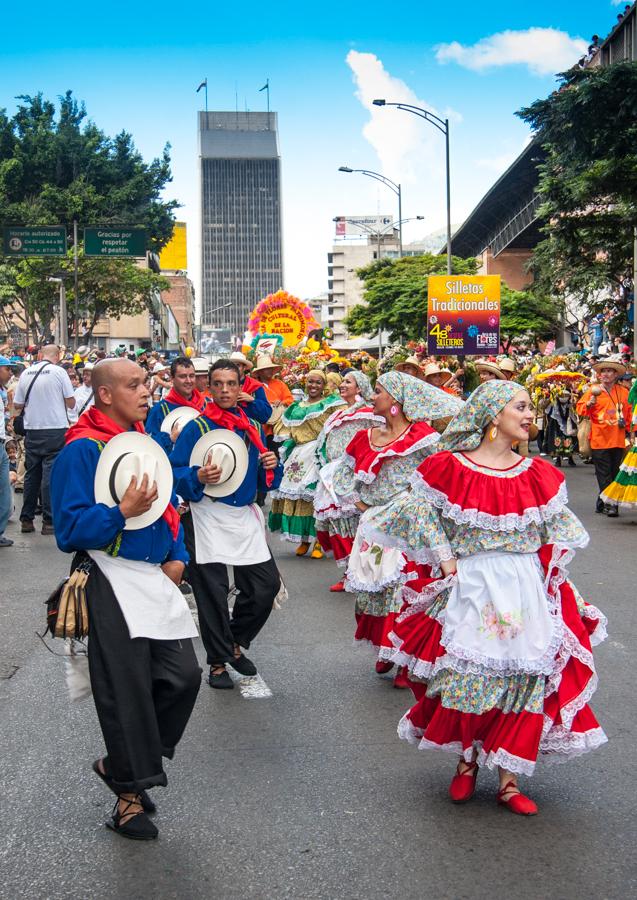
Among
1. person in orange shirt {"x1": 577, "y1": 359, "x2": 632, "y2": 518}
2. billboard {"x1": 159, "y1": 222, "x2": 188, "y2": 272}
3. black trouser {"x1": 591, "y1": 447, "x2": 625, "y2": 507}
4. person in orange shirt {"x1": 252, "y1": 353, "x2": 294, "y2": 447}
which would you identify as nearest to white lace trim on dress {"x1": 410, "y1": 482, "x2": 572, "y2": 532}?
person in orange shirt {"x1": 252, "y1": 353, "x2": 294, "y2": 447}

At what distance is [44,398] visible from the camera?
13078 millimetres

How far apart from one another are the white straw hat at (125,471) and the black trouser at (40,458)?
895 centimetres

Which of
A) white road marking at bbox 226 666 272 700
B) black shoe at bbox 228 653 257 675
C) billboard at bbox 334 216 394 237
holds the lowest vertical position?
white road marking at bbox 226 666 272 700

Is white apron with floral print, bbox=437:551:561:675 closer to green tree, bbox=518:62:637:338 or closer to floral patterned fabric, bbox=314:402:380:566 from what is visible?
floral patterned fabric, bbox=314:402:380:566

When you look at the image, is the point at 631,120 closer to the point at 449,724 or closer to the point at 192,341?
the point at 449,724

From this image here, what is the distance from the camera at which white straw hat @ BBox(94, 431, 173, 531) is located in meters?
4.28

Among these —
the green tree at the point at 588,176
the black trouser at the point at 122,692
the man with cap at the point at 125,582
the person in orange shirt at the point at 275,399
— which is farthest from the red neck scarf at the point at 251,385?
the green tree at the point at 588,176

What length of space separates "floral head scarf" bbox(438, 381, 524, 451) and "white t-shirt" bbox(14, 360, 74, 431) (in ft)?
29.2

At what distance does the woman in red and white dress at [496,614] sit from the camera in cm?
448

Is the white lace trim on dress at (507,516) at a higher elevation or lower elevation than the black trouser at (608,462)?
higher

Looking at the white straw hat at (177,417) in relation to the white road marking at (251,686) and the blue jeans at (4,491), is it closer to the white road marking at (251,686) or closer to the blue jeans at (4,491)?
the white road marking at (251,686)

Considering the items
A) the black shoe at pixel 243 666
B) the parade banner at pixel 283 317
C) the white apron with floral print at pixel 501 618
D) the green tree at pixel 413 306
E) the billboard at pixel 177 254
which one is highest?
the billboard at pixel 177 254

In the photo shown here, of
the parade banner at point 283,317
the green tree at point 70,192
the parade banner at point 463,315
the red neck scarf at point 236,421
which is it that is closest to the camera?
the red neck scarf at point 236,421

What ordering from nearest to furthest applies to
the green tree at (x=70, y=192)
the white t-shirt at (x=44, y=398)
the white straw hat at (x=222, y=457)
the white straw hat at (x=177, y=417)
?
the white straw hat at (x=222, y=457)
the white straw hat at (x=177, y=417)
the white t-shirt at (x=44, y=398)
the green tree at (x=70, y=192)
